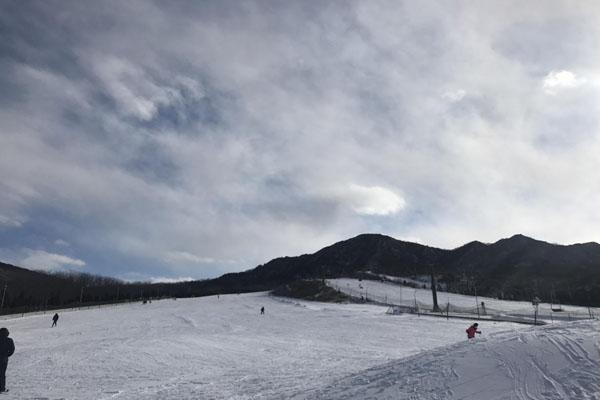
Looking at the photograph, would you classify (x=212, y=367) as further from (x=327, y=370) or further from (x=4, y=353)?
(x=4, y=353)

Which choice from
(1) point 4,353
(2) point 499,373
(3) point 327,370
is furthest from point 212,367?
(2) point 499,373

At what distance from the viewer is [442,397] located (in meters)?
8.39

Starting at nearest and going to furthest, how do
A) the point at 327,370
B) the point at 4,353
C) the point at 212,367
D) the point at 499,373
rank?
the point at 499,373 → the point at 4,353 → the point at 327,370 → the point at 212,367

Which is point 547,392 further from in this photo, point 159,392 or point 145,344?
point 145,344

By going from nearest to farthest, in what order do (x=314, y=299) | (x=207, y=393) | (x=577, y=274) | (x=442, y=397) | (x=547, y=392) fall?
(x=547, y=392)
(x=442, y=397)
(x=207, y=393)
(x=314, y=299)
(x=577, y=274)

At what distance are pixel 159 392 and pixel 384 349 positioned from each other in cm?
1246

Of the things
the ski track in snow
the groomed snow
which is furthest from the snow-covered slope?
the groomed snow

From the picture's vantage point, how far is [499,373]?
898cm

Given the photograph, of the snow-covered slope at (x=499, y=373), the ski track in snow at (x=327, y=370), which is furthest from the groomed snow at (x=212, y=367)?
the snow-covered slope at (x=499, y=373)

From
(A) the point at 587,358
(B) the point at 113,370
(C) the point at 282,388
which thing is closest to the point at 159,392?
(C) the point at 282,388

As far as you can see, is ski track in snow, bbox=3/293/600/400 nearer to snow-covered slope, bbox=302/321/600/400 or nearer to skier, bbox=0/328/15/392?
snow-covered slope, bbox=302/321/600/400

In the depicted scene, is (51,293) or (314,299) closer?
(314,299)

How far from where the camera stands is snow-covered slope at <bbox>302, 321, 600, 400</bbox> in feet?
26.4

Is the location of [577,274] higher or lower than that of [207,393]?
higher
